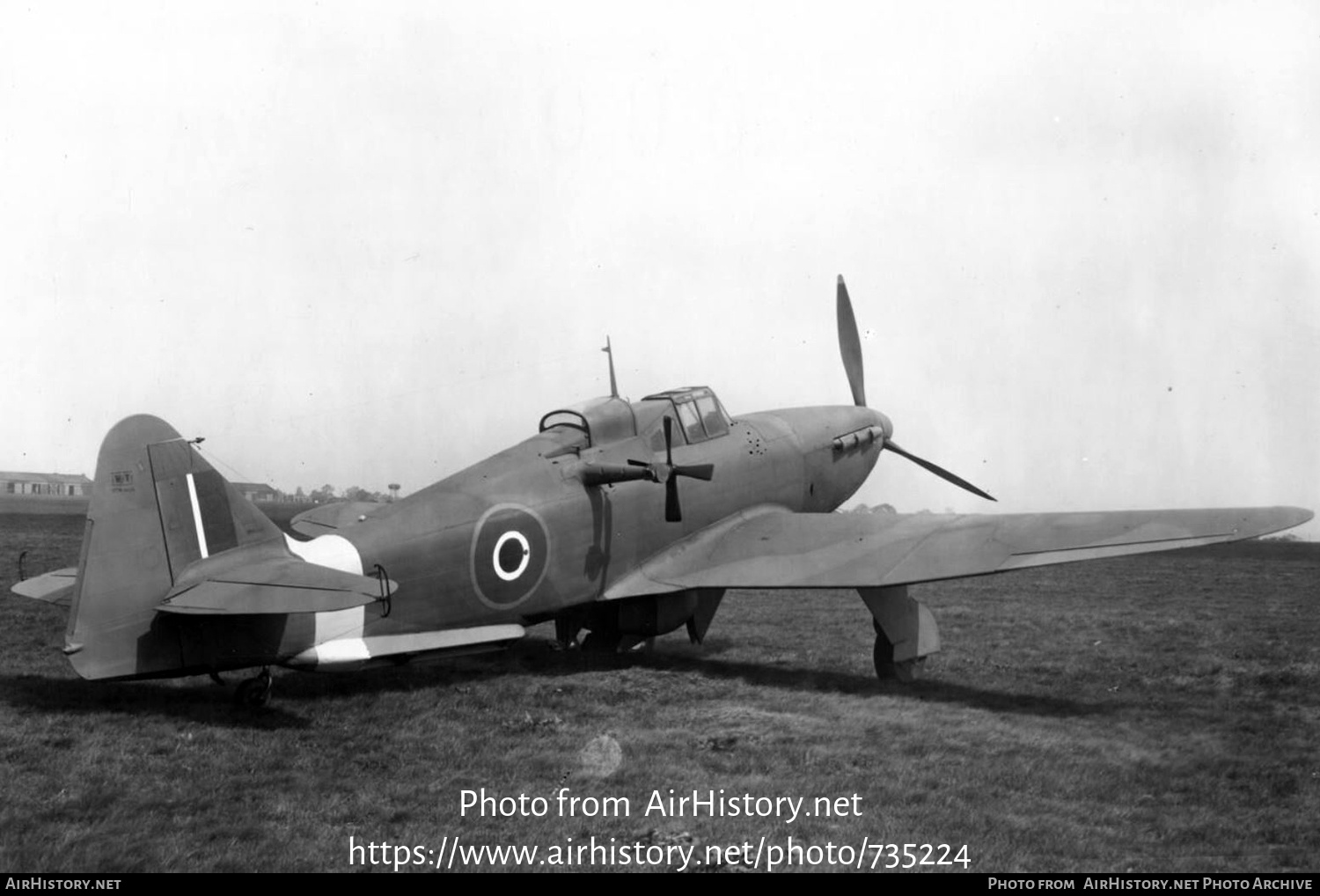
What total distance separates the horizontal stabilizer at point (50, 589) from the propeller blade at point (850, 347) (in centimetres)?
957

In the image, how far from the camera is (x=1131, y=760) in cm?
679

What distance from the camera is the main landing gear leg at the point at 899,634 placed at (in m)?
9.79

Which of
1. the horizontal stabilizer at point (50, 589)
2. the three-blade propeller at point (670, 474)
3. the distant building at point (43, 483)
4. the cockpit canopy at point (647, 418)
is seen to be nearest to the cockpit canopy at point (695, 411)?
the cockpit canopy at point (647, 418)

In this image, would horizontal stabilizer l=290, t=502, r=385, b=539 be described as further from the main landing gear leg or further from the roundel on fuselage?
the main landing gear leg

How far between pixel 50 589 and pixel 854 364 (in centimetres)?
1003

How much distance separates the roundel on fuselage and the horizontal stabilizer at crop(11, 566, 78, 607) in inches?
133

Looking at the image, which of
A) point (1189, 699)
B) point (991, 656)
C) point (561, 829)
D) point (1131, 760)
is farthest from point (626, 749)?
point (991, 656)

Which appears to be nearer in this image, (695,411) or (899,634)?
(899,634)

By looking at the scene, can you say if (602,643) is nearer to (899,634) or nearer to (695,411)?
(695,411)

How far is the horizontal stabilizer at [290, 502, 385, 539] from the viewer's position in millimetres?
11523

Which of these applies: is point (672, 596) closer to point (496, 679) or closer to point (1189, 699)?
point (496, 679)

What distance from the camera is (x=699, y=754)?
274 inches

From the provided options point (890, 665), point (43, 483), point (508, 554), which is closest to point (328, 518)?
point (508, 554)

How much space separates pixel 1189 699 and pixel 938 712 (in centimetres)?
217
